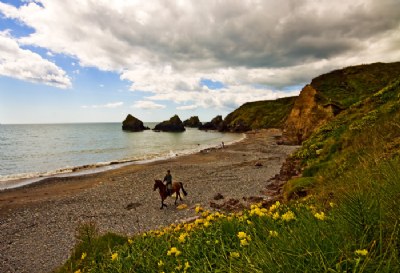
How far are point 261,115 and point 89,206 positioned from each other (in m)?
138

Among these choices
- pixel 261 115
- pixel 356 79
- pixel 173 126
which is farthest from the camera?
pixel 173 126

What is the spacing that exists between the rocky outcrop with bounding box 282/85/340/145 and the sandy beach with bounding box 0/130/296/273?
49.2ft

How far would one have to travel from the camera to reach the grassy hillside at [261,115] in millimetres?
139000

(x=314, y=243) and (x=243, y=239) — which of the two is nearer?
(x=314, y=243)

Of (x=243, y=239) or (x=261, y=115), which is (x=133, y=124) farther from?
(x=243, y=239)

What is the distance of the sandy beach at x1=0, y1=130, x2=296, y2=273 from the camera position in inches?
627

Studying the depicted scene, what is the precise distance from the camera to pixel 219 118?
181m

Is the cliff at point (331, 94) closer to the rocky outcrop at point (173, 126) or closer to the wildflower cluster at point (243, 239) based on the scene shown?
the wildflower cluster at point (243, 239)

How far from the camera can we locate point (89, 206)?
23.7 meters

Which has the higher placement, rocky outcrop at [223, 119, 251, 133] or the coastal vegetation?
the coastal vegetation

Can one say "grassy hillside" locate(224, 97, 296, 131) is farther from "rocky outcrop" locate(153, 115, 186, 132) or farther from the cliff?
the cliff

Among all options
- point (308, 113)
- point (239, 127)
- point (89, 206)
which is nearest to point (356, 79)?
point (308, 113)

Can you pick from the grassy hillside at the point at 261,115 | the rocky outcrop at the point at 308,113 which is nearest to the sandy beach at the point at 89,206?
the rocky outcrop at the point at 308,113

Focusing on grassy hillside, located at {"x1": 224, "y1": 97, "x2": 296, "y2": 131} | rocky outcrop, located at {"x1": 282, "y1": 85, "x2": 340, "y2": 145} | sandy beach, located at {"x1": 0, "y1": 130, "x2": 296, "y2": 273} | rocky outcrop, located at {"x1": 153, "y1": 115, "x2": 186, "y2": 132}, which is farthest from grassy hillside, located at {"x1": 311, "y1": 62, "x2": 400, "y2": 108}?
rocky outcrop, located at {"x1": 153, "y1": 115, "x2": 186, "y2": 132}
